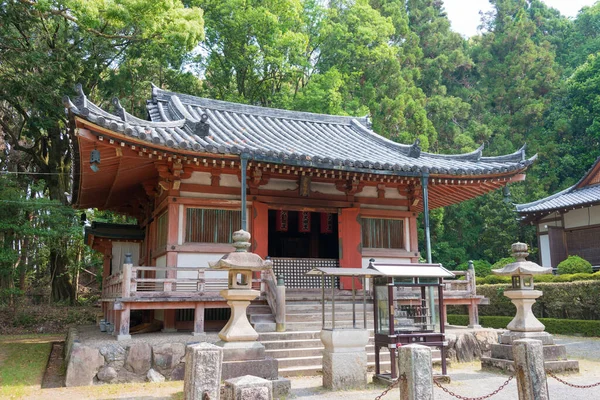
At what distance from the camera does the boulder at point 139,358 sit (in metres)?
8.73

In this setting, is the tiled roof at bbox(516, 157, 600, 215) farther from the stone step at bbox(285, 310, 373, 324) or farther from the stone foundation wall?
the stone foundation wall

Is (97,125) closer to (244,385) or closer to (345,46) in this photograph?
(244,385)

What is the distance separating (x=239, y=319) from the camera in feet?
24.9

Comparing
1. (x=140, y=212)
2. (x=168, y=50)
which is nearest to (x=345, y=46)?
(x=168, y=50)

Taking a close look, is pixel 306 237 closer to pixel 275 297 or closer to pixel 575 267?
pixel 275 297

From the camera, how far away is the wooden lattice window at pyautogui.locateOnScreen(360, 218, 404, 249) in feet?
44.4

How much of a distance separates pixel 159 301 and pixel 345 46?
968 inches

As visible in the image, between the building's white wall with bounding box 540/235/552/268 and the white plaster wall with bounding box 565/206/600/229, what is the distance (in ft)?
4.02

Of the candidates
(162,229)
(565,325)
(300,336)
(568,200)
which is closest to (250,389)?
(300,336)

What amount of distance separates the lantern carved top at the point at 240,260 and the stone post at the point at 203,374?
7.90 feet

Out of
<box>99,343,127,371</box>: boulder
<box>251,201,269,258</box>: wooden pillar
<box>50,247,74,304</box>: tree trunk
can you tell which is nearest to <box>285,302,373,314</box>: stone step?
<box>251,201,269,258</box>: wooden pillar

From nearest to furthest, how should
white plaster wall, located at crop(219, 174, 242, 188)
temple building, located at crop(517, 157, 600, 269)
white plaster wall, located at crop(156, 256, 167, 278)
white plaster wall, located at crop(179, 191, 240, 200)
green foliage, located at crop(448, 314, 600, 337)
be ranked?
white plaster wall, located at crop(179, 191, 240, 200), white plaster wall, located at crop(156, 256, 167, 278), white plaster wall, located at crop(219, 174, 242, 188), green foliage, located at crop(448, 314, 600, 337), temple building, located at crop(517, 157, 600, 269)

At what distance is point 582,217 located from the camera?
22.9 m

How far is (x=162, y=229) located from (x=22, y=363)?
4.32 metres
